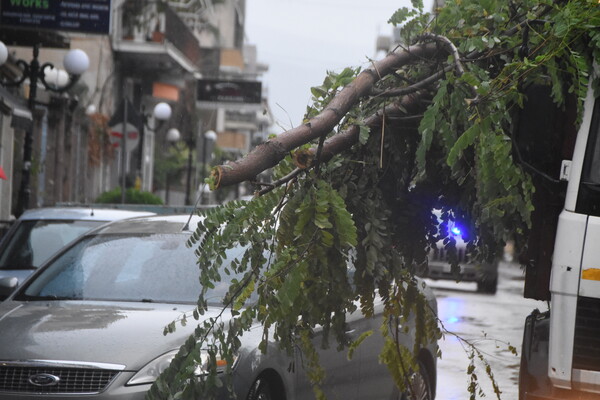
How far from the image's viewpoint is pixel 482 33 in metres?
6.28

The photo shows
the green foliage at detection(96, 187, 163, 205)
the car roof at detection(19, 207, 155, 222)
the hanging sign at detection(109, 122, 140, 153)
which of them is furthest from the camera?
the green foliage at detection(96, 187, 163, 205)

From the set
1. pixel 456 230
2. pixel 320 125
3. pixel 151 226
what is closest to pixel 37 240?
pixel 151 226

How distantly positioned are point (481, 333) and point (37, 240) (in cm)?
646

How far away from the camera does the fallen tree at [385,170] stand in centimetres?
586

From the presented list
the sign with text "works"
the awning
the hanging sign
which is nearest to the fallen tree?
the awning

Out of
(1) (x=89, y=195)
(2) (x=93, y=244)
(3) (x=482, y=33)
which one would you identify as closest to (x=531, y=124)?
(3) (x=482, y=33)

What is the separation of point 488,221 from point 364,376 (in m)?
2.73

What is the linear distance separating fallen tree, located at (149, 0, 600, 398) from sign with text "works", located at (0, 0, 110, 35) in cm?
1449

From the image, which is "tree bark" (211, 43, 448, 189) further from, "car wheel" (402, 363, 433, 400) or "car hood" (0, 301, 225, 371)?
"car wheel" (402, 363, 433, 400)

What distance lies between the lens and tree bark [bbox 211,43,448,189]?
5668mm

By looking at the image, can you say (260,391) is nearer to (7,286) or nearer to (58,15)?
(7,286)

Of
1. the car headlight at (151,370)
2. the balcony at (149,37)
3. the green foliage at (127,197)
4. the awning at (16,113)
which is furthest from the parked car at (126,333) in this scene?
the balcony at (149,37)

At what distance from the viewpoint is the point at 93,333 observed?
7367mm

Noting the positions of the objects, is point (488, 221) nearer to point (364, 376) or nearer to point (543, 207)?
point (543, 207)
